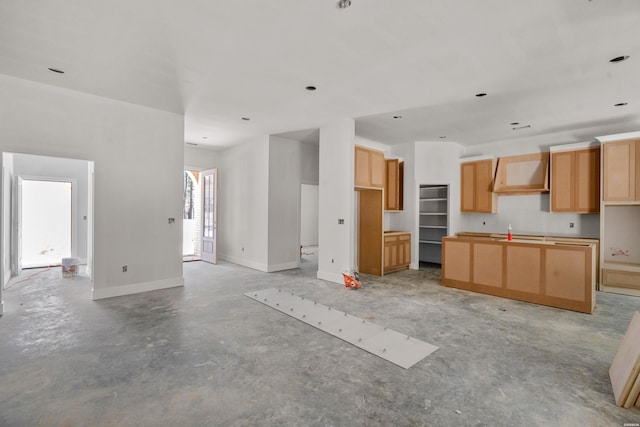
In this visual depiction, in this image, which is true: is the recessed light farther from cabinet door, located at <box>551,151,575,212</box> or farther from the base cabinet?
cabinet door, located at <box>551,151,575,212</box>

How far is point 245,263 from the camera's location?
7172mm

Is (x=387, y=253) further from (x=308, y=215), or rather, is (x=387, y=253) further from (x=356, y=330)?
(x=308, y=215)

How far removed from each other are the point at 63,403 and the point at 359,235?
5344mm

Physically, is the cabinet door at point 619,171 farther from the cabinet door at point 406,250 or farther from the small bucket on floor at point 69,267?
the small bucket on floor at point 69,267

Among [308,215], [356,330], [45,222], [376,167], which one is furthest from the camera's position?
[308,215]

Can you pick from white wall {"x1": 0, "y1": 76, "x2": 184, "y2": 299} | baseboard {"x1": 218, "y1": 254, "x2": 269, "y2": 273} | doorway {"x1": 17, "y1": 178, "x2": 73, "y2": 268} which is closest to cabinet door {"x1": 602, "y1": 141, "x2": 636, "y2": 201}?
baseboard {"x1": 218, "y1": 254, "x2": 269, "y2": 273}

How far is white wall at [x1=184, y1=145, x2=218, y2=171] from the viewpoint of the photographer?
776 centimetres

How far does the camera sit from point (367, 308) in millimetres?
4133

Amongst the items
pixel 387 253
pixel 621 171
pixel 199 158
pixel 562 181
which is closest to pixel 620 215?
pixel 621 171

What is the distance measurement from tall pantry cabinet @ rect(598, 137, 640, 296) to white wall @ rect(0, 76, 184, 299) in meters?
7.70

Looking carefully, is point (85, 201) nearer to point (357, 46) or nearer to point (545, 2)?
point (357, 46)

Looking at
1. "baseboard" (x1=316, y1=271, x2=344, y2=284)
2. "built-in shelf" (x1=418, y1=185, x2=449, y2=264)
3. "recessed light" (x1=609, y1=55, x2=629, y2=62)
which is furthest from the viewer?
"built-in shelf" (x1=418, y1=185, x2=449, y2=264)

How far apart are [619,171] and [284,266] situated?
6.66 metres

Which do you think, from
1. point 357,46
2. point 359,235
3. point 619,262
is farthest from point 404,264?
point 357,46
